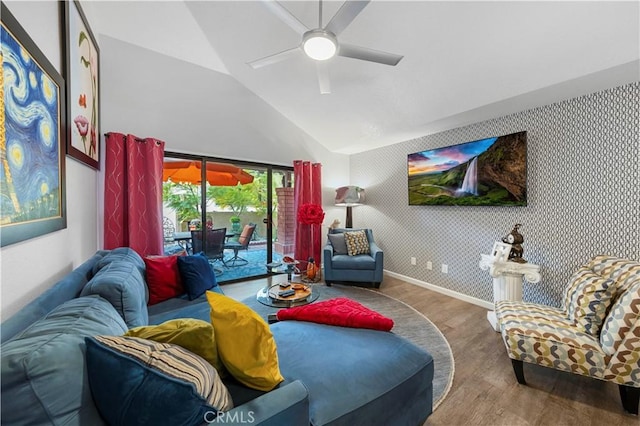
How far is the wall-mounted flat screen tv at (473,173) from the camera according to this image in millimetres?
2658

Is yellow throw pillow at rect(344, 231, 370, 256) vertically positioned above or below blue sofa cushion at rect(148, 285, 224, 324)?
above

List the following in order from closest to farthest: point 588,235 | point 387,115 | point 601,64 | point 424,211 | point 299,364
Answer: point 299,364
point 601,64
point 588,235
point 387,115
point 424,211

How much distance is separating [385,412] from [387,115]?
308 centimetres

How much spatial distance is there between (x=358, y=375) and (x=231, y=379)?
0.57 meters

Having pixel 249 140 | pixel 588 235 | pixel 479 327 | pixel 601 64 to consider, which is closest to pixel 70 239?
pixel 249 140

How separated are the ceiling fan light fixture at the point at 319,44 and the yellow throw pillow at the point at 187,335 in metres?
1.84

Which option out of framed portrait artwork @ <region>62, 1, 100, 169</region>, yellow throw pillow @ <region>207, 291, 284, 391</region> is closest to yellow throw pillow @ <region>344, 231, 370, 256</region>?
yellow throw pillow @ <region>207, 291, 284, 391</region>

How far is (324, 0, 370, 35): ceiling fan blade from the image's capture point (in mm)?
1469

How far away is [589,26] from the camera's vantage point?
5.67 feet

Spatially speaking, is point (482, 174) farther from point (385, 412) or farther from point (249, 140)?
point (249, 140)

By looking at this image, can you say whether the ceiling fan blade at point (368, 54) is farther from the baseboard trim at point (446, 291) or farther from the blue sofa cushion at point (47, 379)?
the baseboard trim at point (446, 291)

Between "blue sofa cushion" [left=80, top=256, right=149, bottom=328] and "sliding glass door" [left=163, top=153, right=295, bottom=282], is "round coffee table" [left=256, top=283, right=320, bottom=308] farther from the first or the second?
"sliding glass door" [left=163, top=153, right=295, bottom=282]

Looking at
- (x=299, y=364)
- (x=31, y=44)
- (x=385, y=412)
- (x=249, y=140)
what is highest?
(x=249, y=140)

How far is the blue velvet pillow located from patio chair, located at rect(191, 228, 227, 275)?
1386 mm
